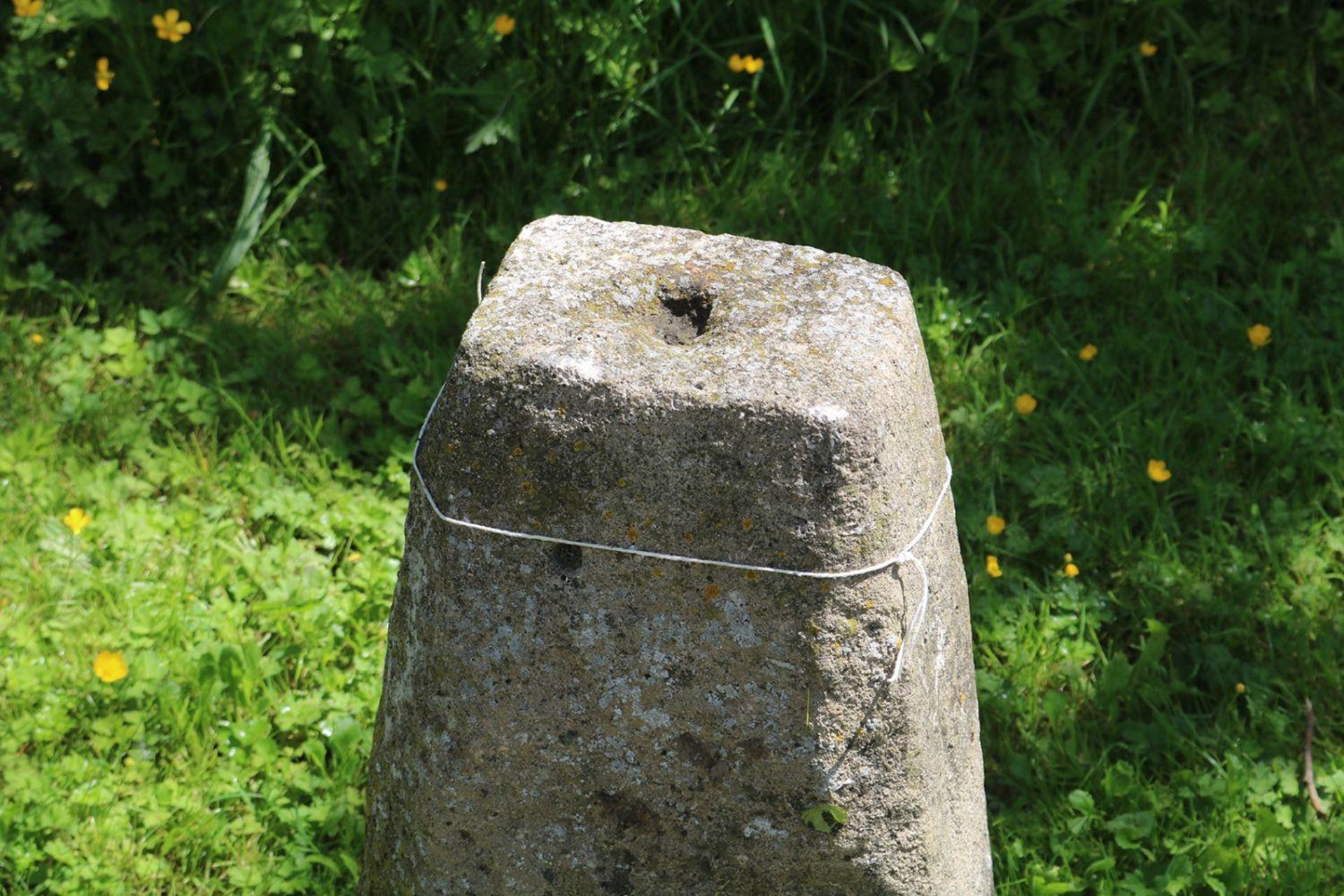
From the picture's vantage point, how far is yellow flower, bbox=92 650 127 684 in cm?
282

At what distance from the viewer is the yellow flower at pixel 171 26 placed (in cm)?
375

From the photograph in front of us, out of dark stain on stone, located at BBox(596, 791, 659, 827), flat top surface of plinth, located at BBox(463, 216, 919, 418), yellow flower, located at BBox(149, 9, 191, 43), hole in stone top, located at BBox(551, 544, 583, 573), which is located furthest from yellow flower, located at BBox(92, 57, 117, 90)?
dark stain on stone, located at BBox(596, 791, 659, 827)

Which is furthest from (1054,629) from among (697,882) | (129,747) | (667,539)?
(129,747)

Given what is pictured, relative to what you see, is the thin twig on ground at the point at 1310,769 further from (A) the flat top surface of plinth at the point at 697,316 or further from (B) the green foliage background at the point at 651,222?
(A) the flat top surface of plinth at the point at 697,316

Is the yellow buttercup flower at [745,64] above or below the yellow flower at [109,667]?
above

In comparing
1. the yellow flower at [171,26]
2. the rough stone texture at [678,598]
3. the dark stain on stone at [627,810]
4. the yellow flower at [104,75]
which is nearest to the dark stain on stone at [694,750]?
the rough stone texture at [678,598]

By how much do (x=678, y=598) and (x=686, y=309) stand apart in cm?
45

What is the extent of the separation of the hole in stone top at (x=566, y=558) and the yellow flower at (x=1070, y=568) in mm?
1608

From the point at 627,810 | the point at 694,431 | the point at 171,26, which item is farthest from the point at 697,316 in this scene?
the point at 171,26

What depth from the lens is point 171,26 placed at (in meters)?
3.77

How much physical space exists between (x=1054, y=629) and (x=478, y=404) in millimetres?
1749

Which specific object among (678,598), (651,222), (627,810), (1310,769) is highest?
(678,598)

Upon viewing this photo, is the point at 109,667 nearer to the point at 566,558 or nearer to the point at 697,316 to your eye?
the point at 566,558

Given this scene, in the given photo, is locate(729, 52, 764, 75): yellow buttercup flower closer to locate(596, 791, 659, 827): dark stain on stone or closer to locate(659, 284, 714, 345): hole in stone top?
locate(659, 284, 714, 345): hole in stone top
